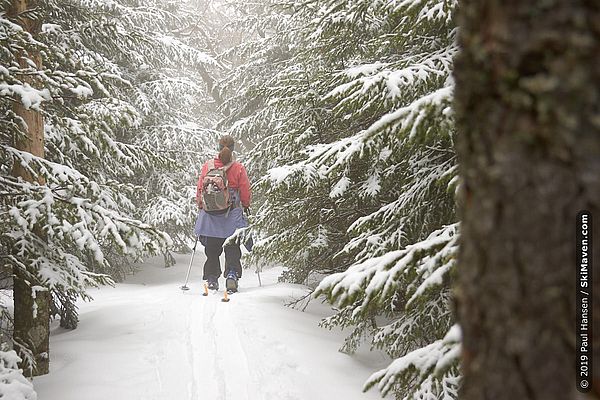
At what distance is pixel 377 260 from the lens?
292cm

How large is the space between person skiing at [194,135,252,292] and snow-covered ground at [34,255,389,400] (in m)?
0.87

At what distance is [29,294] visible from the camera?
5855 millimetres

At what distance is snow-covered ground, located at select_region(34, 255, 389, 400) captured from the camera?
213 inches

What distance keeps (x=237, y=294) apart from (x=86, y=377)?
327 cm

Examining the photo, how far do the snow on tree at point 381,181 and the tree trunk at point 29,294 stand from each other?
2.82 meters

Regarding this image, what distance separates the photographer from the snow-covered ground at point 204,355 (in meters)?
5.40

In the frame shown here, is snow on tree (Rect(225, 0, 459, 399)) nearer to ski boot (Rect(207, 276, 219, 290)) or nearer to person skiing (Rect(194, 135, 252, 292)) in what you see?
person skiing (Rect(194, 135, 252, 292))

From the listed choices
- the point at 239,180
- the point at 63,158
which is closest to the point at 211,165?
the point at 239,180

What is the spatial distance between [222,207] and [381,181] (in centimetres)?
367

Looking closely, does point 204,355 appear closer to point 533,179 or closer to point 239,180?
point 239,180

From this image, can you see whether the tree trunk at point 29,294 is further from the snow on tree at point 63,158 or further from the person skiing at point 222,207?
the person skiing at point 222,207

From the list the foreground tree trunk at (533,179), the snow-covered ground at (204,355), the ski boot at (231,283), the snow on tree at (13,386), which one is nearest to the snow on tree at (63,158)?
the snow-covered ground at (204,355)

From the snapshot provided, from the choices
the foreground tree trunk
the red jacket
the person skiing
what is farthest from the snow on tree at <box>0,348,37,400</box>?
the red jacket

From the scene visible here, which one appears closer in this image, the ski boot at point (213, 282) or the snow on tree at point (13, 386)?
the snow on tree at point (13, 386)
